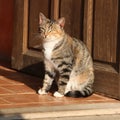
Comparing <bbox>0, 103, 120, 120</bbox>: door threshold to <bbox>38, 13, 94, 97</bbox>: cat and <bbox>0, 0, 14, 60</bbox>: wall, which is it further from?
<bbox>0, 0, 14, 60</bbox>: wall

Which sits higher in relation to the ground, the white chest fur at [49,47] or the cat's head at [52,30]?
the cat's head at [52,30]

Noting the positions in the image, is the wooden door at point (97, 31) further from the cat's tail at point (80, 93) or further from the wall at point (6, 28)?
the wall at point (6, 28)

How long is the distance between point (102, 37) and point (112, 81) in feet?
1.38

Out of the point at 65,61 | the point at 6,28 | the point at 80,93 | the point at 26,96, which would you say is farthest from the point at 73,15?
the point at 6,28

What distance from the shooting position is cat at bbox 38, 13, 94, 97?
4227 millimetres

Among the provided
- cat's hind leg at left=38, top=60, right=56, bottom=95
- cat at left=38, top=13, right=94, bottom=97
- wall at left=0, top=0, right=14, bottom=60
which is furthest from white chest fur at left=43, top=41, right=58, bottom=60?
wall at left=0, top=0, right=14, bottom=60

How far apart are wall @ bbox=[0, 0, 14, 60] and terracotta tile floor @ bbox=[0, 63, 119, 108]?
137 cm

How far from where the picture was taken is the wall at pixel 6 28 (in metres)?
6.52

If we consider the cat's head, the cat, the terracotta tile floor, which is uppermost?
the cat's head

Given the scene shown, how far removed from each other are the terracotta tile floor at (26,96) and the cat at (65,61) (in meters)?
0.11

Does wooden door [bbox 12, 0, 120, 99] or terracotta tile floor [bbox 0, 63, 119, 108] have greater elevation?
wooden door [bbox 12, 0, 120, 99]

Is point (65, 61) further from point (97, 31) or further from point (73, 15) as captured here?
point (73, 15)

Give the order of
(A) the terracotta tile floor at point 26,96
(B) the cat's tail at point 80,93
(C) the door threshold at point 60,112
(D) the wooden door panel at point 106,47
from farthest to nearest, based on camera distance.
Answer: (B) the cat's tail at point 80,93 → (D) the wooden door panel at point 106,47 → (A) the terracotta tile floor at point 26,96 → (C) the door threshold at point 60,112

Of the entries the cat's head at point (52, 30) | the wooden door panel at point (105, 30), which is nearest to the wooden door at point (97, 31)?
the wooden door panel at point (105, 30)
